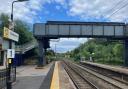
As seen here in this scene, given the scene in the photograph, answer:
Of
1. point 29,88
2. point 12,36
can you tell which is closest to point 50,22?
point 29,88

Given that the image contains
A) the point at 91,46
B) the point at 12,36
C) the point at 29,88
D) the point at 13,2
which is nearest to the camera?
the point at 12,36

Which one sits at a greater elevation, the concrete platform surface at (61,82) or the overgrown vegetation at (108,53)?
the overgrown vegetation at (108,53)

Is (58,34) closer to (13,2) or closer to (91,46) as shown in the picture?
(13,2)

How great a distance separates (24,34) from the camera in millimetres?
100000

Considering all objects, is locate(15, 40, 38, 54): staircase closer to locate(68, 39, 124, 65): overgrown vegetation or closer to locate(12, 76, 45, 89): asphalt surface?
locate(68, 39, 124, 65): overgrown vegetation

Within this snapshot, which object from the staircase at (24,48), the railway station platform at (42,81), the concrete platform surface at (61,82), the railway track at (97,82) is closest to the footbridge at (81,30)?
the staircase at (24,48)

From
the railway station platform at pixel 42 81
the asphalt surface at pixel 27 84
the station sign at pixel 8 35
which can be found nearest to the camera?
the station sign at pixel 8 35

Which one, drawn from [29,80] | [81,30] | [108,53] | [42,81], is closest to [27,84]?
[42,81]

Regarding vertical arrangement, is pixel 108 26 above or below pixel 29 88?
above

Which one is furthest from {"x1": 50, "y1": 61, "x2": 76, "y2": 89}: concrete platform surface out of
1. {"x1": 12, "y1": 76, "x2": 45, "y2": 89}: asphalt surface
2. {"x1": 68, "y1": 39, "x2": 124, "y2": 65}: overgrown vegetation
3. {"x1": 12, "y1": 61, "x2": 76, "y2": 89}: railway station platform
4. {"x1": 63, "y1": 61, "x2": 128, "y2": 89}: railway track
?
{"x1": 68, "y1": 39, "x2": 124, "y2": 65}: overgrown vegetation

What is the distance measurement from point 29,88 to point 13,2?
6435mm

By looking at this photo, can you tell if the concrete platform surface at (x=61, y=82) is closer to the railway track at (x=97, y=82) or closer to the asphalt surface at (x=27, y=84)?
the railway track at (x=97, y=82)

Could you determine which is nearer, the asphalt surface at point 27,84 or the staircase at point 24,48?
the asphalt surface at point 27,84

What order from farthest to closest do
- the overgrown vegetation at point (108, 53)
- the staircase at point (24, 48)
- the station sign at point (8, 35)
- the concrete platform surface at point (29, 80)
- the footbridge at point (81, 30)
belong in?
1. the overgrown vegetation at point (108, 53)
2. the staircase at point (24, 48)
3. the footbridge at point (81, 30)
4. the concrete platform surface at point (29, 80)
5. the station sign at point (8, 35)
